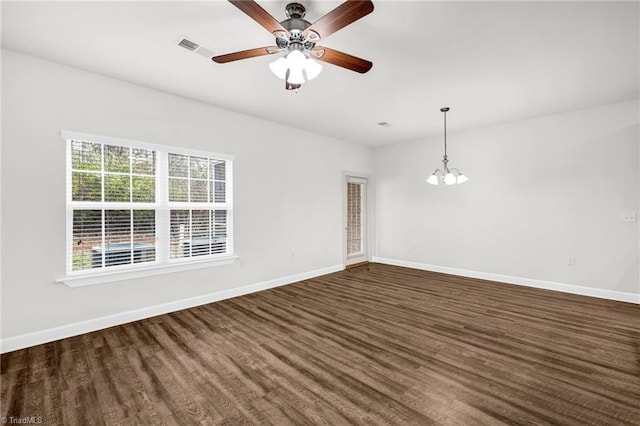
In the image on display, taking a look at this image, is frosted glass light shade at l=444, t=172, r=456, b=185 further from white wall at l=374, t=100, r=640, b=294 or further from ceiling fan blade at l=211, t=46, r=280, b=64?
ceiling fan blade at l=211, t=46, r=280, b=64

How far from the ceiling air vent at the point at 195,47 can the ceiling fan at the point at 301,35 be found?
588mm

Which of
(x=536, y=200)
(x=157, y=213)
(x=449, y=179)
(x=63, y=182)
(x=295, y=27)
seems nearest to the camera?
(x=295, y=27)

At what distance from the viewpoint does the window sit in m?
3.19

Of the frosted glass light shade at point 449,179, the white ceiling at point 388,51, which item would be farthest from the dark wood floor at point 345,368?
the white ceiling at point 388,51

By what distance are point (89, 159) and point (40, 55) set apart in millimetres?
1062

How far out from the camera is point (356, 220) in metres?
7.13

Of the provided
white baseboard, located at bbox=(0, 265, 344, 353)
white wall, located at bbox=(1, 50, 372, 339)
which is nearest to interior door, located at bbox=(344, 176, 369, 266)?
white wall, located at bbox=(1, 50, 372, 339)

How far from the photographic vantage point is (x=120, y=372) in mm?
2400

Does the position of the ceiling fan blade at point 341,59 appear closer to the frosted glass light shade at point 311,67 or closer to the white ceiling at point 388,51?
the frosted glass light shade at point 311,67

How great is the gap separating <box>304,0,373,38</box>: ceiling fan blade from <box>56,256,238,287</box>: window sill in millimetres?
3248

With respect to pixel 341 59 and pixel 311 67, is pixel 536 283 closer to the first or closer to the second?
pixel 341 59

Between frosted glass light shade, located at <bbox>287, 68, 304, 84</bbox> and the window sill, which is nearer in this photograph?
frosted glass light shade, located at <bbox>287, 68, 304, 84</bbox>

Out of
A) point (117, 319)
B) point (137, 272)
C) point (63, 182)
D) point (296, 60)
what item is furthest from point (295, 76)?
point (117, 319)

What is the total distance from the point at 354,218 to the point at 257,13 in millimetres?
5611
